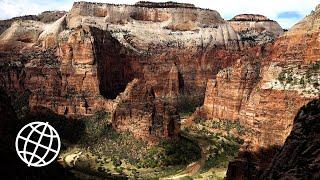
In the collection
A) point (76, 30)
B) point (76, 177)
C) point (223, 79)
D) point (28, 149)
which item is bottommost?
point (76, 177)

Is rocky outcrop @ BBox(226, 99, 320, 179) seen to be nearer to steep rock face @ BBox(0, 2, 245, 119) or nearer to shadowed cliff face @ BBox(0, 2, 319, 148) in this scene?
shadowed cliff face @ BBox(0, 2, 319, 148)

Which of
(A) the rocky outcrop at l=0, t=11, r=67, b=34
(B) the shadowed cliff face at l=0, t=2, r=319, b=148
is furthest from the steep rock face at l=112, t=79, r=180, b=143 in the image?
(A) the rocky outcrop at l=0, t=11, r=67, b=34

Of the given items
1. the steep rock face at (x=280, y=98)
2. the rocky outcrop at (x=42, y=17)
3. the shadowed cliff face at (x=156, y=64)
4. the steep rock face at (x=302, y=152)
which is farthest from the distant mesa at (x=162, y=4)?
the steep rock face at (x=302, y=152)

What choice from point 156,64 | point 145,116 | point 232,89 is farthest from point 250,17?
point 145,116

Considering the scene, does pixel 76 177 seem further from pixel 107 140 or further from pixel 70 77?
pixel 70 77

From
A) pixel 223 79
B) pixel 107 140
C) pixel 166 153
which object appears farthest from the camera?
pixel 223 79

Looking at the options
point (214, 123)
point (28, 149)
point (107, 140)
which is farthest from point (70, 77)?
point (28, 149)

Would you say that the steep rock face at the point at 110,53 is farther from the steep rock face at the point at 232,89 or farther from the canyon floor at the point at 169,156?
the steep rock face at the point at 232,89
